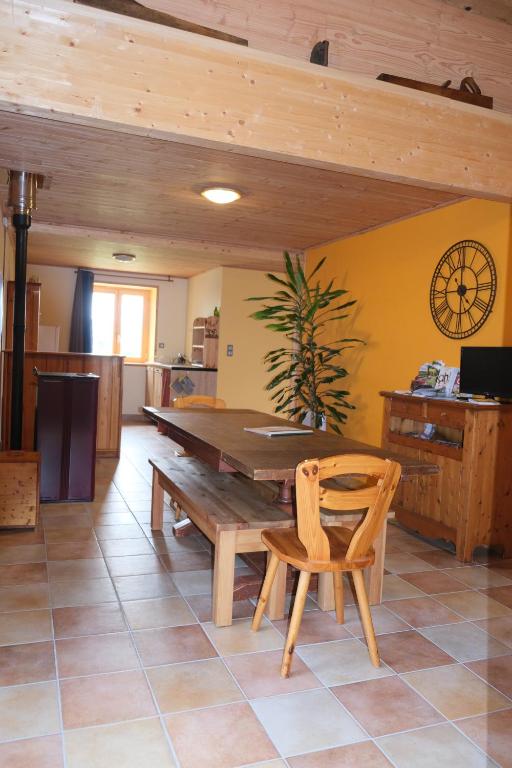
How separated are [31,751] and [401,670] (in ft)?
4.47

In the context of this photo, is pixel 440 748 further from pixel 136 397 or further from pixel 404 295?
pixel 136 397

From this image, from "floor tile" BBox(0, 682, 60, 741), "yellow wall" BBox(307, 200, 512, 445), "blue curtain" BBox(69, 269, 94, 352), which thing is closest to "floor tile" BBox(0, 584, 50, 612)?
"floor tile" BBox(0, 682, 60, 741)

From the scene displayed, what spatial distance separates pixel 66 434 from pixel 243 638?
2568 millimetres

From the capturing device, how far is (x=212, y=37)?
9.82 ft

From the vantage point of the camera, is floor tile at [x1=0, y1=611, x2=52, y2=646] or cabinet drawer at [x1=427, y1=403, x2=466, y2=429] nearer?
floor tile at [x1=0, y1=611, x2=52, y2=646]

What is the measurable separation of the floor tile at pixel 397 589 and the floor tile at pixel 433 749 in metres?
1.10

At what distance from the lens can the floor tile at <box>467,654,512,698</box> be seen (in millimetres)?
2289

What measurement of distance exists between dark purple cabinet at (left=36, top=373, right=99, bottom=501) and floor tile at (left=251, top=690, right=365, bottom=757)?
2.90 m

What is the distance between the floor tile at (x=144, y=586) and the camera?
9.69 feet

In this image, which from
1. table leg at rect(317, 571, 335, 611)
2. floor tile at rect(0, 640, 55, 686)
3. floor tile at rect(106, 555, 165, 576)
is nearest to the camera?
floor tile at rect(0, 640, 55, 686)

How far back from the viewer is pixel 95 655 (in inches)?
93.4

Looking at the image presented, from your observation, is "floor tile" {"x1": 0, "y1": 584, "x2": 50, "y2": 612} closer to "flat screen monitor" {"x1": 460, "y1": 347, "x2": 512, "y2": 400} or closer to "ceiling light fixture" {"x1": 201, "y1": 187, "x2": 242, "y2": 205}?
"flat screen monitor" {"x1": 460, "y1": 347, "x2": 512, "y2": 400}

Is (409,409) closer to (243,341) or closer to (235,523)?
(235,523)

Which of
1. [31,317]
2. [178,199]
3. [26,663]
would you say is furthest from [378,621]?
[31,317]
